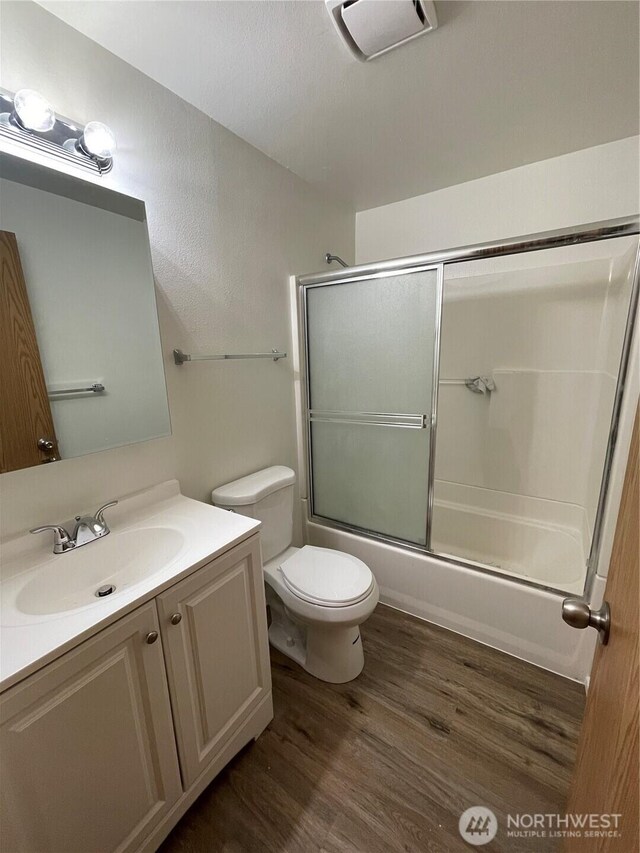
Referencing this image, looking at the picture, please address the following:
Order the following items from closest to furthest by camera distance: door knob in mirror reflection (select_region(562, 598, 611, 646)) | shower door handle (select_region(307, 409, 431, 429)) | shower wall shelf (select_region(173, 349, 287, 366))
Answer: door knob in mirror reflection (select_region(562, 598, 611, 646))
shower wall shelf (select_region(173, 349, 287, 366))
shower door handle (select_region(307, 409, 431, 429))

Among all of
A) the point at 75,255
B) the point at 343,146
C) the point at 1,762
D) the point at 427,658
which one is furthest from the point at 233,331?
the point at 427,658

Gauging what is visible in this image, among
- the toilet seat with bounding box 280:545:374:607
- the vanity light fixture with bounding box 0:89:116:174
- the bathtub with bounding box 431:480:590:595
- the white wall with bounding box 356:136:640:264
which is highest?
the white wall with bounding box 356:136:640:264

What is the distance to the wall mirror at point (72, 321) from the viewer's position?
99 cm

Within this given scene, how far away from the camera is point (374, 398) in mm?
1923

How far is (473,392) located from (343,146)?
1552 millimetres

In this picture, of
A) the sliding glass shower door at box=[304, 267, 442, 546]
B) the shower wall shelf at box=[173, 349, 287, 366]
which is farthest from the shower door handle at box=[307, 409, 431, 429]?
the shower wall shelf at box=[173, 349, 287, 366]

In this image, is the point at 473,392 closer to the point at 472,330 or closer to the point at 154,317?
the point at 472,330

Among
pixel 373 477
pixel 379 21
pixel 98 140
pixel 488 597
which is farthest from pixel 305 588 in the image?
pixel 379 21

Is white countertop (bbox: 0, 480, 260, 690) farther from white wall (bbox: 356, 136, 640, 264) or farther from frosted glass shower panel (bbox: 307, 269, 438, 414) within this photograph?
white wall (bbox: 356, 136, 640, 264)

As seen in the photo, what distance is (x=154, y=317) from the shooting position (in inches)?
51.5

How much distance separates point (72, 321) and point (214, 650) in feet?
3.69

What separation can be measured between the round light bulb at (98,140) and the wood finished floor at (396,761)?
82.1 inches

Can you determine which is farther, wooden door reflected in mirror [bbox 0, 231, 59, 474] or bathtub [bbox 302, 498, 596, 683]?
bathtub [bbox 302, 498, 596, 683]

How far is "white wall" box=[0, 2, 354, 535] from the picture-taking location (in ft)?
3.46
